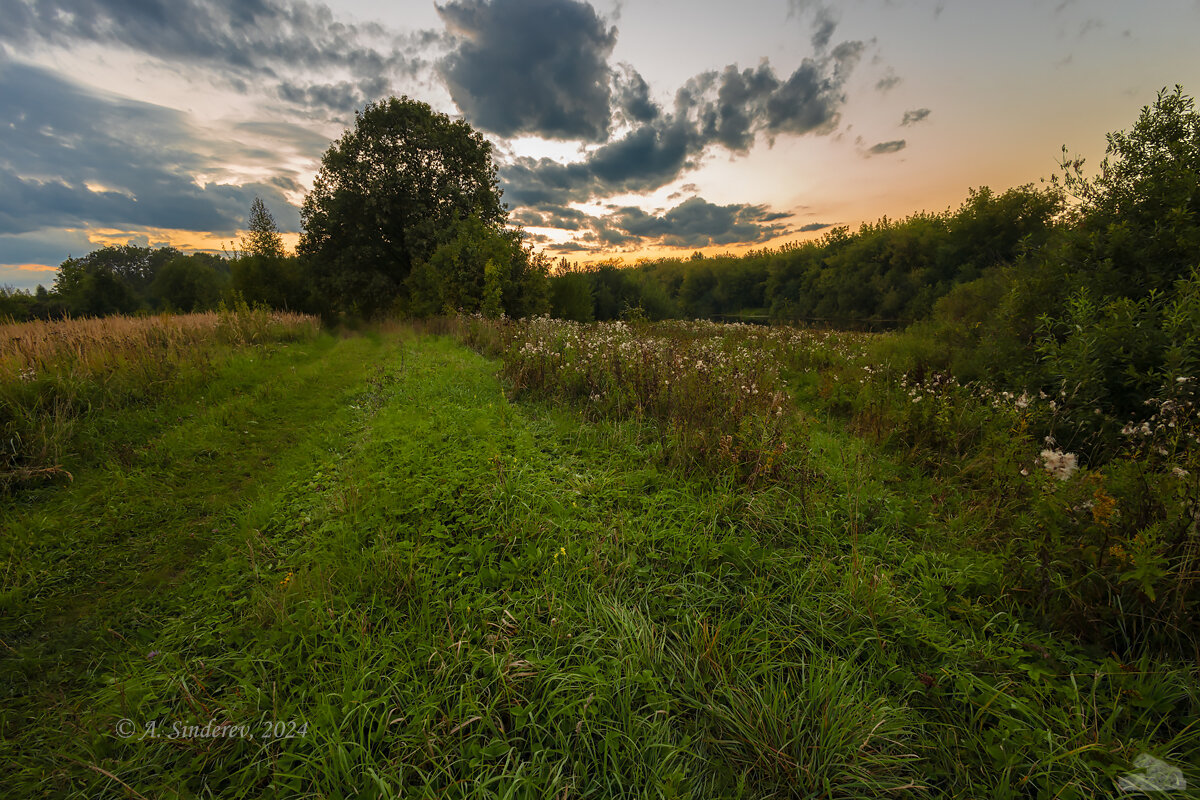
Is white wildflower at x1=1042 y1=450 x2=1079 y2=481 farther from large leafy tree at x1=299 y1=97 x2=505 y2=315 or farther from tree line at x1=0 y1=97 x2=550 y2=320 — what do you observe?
large leafy tree at x1=299 y1=97 x2=505 y2=315

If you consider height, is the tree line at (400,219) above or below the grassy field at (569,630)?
above

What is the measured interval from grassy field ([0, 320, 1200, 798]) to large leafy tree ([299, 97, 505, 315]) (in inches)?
974

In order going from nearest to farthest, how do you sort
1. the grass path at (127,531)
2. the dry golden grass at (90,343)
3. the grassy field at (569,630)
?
the grassy field at (569,630)
the grass path at (127,531)
the dry golden grass at (90,343)

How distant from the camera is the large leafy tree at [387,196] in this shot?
2598cm

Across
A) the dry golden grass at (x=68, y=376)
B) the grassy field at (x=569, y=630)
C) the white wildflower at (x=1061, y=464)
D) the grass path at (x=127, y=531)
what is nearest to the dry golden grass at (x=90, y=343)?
the dry golden grass at (x=68, y=376)

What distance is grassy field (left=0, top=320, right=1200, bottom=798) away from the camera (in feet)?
6.07

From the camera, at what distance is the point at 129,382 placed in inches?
257

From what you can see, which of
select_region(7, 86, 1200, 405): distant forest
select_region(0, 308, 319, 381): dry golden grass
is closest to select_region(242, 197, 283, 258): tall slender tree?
select_region(7, 86, 1200, 405): distant forest

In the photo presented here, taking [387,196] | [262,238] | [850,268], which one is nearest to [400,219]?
[387,196]

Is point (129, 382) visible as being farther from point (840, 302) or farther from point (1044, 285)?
point (840, 302)

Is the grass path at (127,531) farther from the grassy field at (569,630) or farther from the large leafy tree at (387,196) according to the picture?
the large leafy tree at (387,196)

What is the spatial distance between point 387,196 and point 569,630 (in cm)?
3060

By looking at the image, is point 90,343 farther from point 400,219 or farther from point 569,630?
point 400,219

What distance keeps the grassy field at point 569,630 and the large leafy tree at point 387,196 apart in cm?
2474
